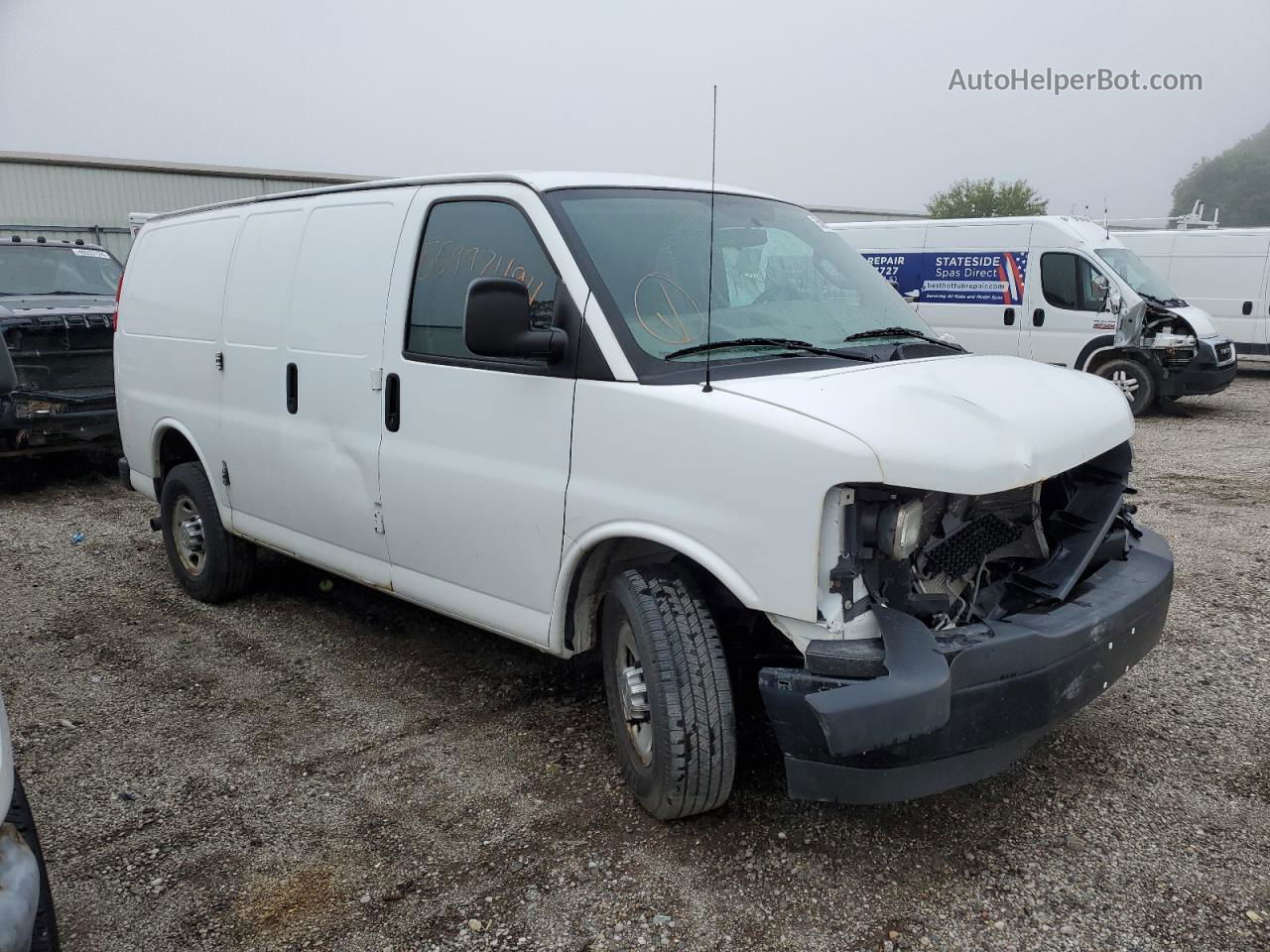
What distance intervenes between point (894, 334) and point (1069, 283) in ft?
32.5

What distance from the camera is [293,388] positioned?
4402mm

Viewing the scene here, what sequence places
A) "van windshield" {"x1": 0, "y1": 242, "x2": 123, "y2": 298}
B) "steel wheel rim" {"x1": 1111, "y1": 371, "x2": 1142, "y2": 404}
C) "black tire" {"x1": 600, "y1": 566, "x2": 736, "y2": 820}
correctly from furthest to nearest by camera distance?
"steel wheel rim" {"x1": 1111, "y1": 371, "x2": 1142, "y2": 404} → "van windshield" {"x1": 0, "y1": 242, "x2": 123, "y2": 298} → "black tire" {"x1": 600, "y1": 566, "x2": 736, "y2": 820}

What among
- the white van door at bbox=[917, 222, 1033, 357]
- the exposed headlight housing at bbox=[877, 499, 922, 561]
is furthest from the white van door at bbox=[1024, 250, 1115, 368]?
the exposed headlight housing at bbox=[877, 499, 922, 561]

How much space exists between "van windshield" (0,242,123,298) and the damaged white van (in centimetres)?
606

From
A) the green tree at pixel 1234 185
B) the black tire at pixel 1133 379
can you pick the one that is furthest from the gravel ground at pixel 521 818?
the green tree at pixel 1234 185

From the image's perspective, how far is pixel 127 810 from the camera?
11.2 ft

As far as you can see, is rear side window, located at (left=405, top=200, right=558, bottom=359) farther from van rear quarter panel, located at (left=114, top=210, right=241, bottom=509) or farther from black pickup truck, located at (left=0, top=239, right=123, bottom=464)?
black pickup truck, located at (left=0, top=239, right=123, bottom=464)

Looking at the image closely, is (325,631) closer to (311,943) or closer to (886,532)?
(311,943)

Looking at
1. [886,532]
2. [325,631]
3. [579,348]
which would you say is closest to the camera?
[886,532]

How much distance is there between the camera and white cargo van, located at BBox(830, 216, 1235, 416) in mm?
12008

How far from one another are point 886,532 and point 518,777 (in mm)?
1673

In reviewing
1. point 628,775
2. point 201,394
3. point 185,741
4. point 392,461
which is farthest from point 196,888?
point 201,394

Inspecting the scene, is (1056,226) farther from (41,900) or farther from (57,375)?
(41,900)

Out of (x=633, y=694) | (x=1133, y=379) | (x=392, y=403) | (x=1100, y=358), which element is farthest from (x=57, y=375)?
(x=1133, y=379)
